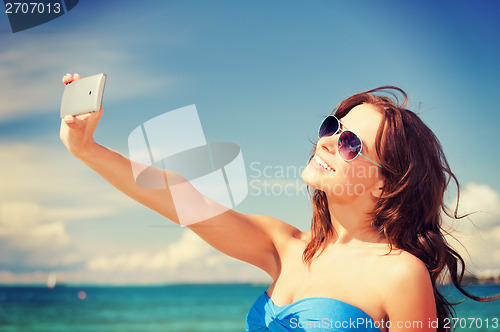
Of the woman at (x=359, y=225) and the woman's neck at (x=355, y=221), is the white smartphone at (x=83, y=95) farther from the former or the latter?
the woman's neck at (x=355, y=221)

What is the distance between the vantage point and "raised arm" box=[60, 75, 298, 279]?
202 centimetres

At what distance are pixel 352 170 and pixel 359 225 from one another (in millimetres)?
269

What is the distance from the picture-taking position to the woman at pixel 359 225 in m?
1.94

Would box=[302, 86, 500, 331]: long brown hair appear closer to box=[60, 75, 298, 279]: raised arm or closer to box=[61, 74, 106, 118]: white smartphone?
box=[60, 75, 298, 279]: raised arm

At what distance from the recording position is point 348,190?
2.16 meters

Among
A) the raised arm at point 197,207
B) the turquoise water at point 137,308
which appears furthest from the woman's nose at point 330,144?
the turquoise water at point 137,308

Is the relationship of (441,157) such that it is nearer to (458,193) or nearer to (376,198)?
(458,193)

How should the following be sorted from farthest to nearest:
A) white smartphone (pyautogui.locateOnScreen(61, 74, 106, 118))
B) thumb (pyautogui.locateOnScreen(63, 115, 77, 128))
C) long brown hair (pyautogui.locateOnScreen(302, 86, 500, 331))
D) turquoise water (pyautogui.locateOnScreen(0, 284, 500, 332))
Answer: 1. turquoise water (pyautogui.locateOnScreen(0, 284, 500, 332))
2. long brown hair (pyautogui.locateOnScreen(302, 86, 500, 331))
3. thumb (pyautogui.locateOnScreen(63, 115, 77, 128))
4. white smartphone (pyautogui.locateOnScreen(61, 74, 106, 118))

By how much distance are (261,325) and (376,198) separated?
0.74 meters

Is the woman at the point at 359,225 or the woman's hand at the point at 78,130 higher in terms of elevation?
the woman's hand at the point at 78,130

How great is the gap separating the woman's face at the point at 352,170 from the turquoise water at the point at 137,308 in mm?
16666

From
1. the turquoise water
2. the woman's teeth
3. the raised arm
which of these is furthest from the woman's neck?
the turquoise water

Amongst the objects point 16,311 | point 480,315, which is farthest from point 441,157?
point 16,311

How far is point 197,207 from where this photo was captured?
232 centimetres
